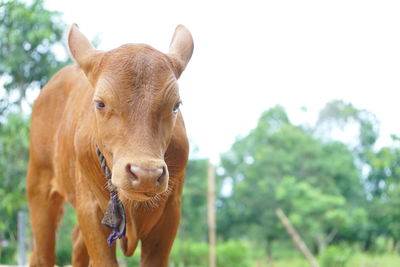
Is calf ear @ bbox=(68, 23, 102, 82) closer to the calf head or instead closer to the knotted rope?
the calf head

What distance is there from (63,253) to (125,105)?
45.9 feet

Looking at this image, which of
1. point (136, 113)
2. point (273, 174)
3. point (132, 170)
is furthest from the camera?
point (273, 174)

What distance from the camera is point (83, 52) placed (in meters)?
3.06

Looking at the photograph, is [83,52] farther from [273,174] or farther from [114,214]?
[273,174]

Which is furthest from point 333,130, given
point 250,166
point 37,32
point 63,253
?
point 37,32

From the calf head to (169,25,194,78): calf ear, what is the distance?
0.21 feet

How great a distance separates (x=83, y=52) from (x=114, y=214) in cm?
84

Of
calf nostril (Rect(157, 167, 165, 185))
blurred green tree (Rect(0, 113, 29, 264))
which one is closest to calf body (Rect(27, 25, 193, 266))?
calf nostril (Rect(157, 167, 165, 185))

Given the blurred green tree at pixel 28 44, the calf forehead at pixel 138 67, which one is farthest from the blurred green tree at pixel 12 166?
the calf forehead at pixel 138 67

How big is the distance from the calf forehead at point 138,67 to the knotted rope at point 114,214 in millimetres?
484

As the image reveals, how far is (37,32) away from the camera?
1191 centimetres

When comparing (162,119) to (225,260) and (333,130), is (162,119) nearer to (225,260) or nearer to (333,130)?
(225,260)

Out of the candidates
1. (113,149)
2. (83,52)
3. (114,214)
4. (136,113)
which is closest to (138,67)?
(136,113)

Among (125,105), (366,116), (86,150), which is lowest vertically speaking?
(366,116)
